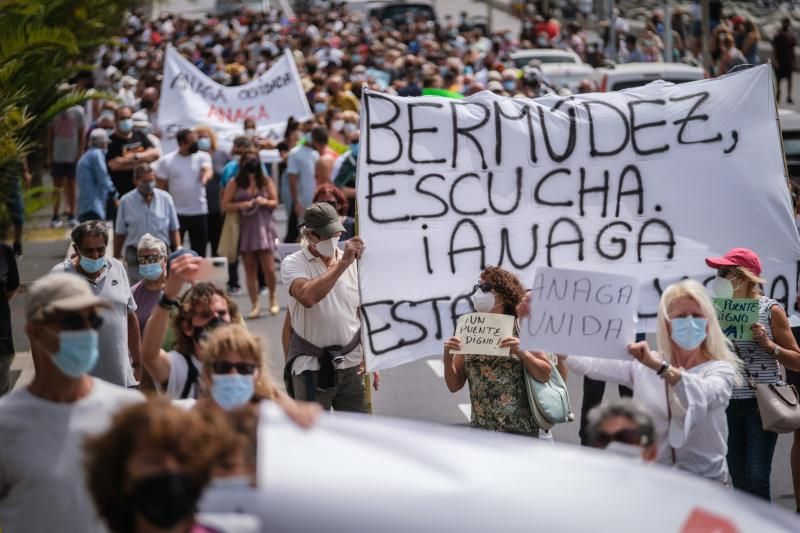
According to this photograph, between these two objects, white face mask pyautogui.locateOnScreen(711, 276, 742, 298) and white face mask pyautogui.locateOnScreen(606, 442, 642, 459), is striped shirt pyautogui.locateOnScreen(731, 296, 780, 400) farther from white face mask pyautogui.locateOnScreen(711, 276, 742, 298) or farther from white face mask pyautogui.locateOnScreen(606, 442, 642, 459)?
white face mask pyautogui.locateOnScreen(606, 442, 642, 459)

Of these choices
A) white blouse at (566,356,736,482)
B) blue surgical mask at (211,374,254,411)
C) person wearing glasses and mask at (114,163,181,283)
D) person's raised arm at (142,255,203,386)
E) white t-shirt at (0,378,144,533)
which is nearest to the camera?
white t-shirt at (0,378,144,533)

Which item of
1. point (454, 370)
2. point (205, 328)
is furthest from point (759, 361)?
point (205, 328)

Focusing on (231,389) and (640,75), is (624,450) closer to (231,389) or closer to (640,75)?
(231,389)

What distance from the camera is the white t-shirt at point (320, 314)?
7.25 m

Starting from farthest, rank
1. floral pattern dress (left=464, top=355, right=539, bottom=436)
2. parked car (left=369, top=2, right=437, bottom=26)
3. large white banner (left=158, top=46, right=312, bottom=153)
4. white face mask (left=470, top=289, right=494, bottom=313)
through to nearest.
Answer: parked car (left=369, top=2, right=437, bottom=26)
large white banner (left=158, top=46, right=312, bottom=153)
white face mask (left=470, top=289, right=494, bottom=313)
floral pattern dress (left=464, top=355, right=539, bottom=436)

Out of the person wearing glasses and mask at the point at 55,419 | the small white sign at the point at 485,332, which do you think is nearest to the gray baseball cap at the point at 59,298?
the person wearing glasses and mask at the point at 55,419

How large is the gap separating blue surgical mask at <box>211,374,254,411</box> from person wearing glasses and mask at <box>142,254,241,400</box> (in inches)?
30.6

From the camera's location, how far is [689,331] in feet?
17.8

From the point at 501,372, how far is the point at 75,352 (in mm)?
2413

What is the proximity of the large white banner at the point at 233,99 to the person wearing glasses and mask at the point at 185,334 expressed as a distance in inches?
546

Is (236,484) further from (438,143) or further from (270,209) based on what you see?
(270,209)

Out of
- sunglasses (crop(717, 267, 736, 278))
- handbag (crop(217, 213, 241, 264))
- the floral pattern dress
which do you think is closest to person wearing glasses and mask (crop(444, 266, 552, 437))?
the floral pattern dress

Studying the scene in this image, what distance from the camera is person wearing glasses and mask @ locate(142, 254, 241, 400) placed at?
216 inches

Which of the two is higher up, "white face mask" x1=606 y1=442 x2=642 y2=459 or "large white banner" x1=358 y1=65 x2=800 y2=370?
"large white banner" x1=358 y1=65 x2=800 y2=370
